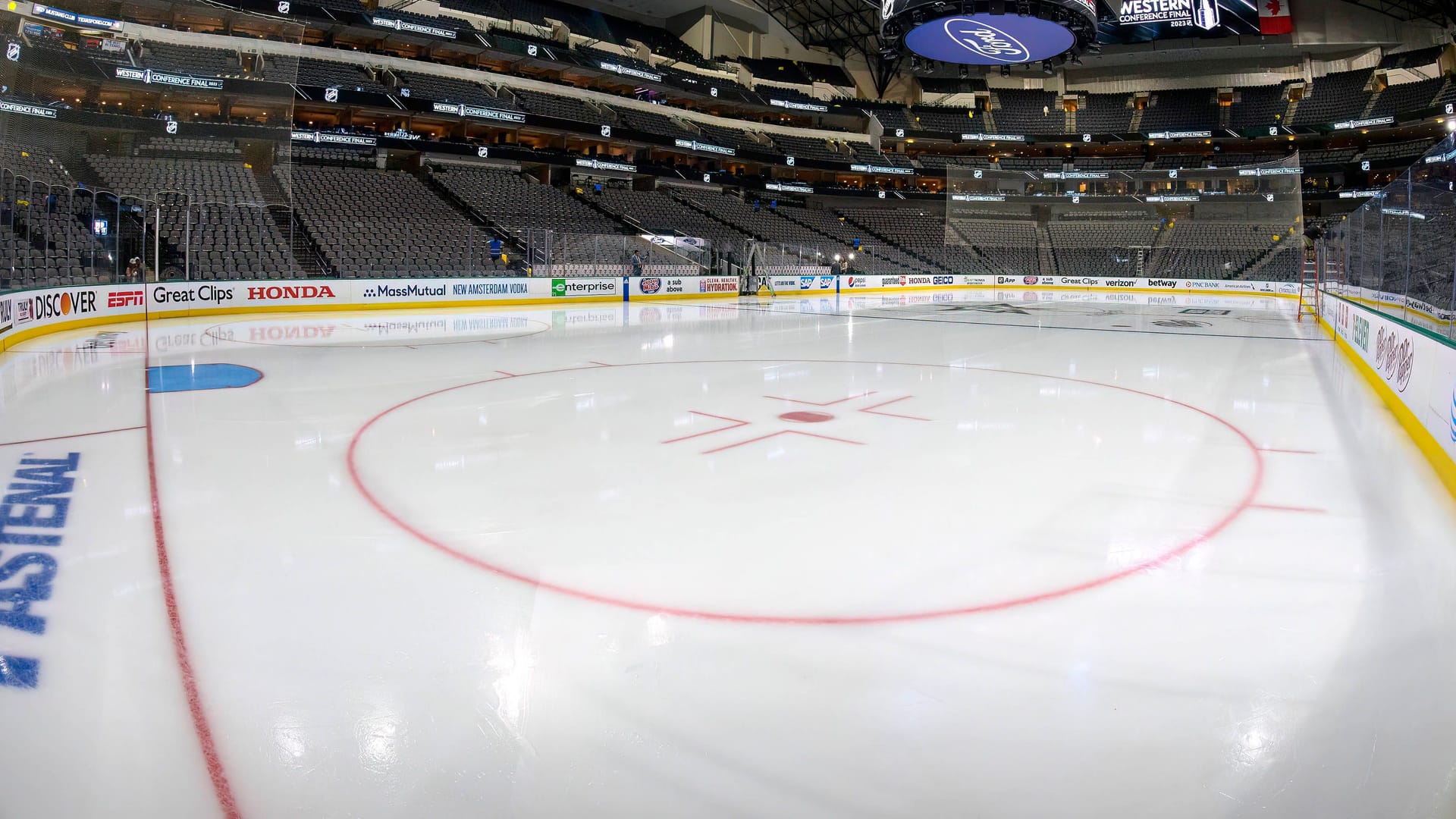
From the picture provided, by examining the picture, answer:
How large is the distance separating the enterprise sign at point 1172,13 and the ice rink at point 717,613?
39413 mm

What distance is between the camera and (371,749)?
2.36 metres

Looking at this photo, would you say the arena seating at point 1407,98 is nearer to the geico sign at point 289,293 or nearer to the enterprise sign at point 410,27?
the enterprise sign at point 410,27

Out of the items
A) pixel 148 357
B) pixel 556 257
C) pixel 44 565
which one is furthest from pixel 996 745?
pixel 556 257

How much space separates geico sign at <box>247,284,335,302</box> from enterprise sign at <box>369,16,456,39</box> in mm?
18897

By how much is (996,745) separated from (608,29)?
4886 cm

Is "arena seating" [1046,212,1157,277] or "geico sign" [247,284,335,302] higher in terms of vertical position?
"arena seating" [1046,212,1157,277]

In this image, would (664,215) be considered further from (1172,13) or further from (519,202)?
(1172,13)

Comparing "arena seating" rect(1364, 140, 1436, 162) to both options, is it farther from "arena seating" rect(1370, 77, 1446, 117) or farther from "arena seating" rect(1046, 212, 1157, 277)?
"arena seating" rect(1046, 212, 1157, 277)

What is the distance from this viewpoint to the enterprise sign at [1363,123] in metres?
43.3

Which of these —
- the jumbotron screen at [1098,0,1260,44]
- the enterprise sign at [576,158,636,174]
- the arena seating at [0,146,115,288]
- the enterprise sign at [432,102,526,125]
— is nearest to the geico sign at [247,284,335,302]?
the arena seating at [0,146,115,288]

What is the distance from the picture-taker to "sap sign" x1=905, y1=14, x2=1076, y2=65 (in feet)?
66.7

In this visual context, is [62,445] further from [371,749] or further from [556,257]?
[556,257]

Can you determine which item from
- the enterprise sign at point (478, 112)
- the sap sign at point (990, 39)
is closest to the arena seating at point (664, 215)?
the enterprise sign at point (478, 112)

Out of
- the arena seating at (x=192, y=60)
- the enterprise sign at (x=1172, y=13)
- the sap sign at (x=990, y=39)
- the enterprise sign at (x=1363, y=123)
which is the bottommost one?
the arena seating at (x=192, y=60)
